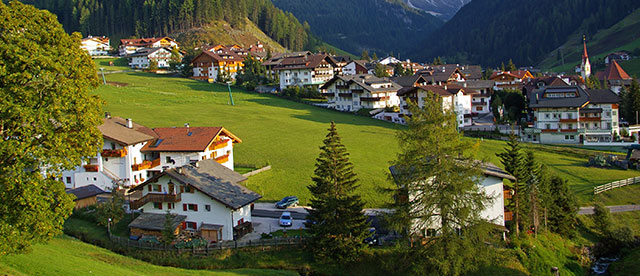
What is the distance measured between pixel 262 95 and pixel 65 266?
83.9 metres

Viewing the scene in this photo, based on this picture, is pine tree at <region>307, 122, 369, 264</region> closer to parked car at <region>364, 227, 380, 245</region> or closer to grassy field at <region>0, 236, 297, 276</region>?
parked car at <region>364, 227, 380, 245</region>

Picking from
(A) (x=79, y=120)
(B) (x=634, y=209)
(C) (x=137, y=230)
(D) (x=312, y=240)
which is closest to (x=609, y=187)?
(B) (x=634, y=209)

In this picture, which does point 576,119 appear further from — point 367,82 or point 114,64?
point 114,64

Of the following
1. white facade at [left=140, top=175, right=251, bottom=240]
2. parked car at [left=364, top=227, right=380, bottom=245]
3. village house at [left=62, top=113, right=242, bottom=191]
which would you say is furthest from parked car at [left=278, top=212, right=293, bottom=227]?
village house at [left=62, top=113, right=242, bottom=191]

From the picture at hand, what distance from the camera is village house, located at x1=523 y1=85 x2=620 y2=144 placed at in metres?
68.8

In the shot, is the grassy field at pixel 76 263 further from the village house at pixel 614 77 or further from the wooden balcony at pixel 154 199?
the village house at pixel 614 77

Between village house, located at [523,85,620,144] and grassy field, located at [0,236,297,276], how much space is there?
53.0 metres

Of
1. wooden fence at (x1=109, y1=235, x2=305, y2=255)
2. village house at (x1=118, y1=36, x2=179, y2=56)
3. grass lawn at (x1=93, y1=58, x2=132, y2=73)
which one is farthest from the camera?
village house at (x1=118, y1=36, x2=179, y2=56)

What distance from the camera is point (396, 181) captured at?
27.4 metres

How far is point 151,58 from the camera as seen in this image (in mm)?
138875

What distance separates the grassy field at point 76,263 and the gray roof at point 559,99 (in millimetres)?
53640

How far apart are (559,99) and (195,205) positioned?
56324 millimetres

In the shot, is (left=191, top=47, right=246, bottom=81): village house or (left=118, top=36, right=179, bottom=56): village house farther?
(left=118, top=36, right=179, bottom=56): village house

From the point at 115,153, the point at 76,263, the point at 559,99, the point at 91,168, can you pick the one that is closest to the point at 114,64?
the point at 91,168
